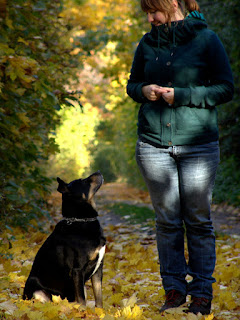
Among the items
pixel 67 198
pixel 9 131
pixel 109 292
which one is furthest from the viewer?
pixel 9 131

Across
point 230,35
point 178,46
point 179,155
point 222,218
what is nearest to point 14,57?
point 178,46

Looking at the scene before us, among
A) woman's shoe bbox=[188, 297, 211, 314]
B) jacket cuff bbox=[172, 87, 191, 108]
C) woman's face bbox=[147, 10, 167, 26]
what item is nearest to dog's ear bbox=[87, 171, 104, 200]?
jacket cuff bbox=[172, 87, 191, 108]

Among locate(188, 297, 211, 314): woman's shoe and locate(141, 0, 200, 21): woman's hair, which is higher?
locate(141, 0, 200, 21): woman's hair

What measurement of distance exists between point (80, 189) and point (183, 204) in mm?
781

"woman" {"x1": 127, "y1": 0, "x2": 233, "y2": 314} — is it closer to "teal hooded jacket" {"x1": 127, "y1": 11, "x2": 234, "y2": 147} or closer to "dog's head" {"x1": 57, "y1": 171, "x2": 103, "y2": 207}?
"teal hooded jacket" {"x1": 127, "y1": 11, "x2": 234, "y2": 147}

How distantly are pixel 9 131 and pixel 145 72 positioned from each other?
1.84m

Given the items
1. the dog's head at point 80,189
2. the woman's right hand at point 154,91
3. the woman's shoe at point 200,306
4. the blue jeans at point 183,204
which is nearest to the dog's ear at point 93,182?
the dog's head at point 80,189

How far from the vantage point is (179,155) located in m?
2.76

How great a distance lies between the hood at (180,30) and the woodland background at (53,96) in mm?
1141

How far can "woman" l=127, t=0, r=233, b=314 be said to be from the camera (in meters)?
2.73

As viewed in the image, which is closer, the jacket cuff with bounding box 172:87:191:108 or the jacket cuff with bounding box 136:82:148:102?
the jacket cuff with bounding box 172:87:191:108

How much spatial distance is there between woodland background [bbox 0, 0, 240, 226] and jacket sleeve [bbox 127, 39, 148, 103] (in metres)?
0.89

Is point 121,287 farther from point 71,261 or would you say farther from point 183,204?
point 183,204

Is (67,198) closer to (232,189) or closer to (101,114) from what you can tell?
(232,189)
